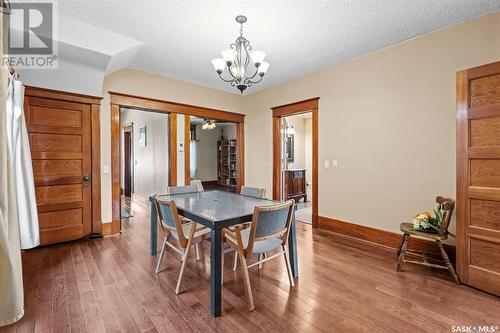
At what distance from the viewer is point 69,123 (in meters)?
3.35

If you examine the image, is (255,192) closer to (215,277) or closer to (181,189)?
(181,189)

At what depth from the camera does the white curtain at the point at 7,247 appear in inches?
64.0

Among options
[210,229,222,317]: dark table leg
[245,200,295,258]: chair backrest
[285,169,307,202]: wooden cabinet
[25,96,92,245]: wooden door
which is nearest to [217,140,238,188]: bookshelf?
[285,169,307,202]: wooden cabinet

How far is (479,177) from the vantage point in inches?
83.5

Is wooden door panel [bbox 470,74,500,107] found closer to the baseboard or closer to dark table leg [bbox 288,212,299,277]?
the baseboard

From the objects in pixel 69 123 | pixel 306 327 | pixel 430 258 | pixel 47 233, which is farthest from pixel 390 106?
pixel 47 233

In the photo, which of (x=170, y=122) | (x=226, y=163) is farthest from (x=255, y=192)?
(x=226, y=163)

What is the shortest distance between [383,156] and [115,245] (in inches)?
154

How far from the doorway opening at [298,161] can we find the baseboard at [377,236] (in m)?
1.39

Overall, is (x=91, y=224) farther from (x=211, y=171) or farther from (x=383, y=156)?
(x=211, y=171)

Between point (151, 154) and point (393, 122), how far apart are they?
555 cm

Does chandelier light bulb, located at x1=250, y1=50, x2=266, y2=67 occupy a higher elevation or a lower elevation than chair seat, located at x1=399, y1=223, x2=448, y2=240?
higher

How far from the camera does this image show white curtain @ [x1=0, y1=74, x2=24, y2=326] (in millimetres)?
1626

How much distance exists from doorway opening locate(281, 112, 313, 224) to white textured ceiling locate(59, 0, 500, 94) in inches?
106
